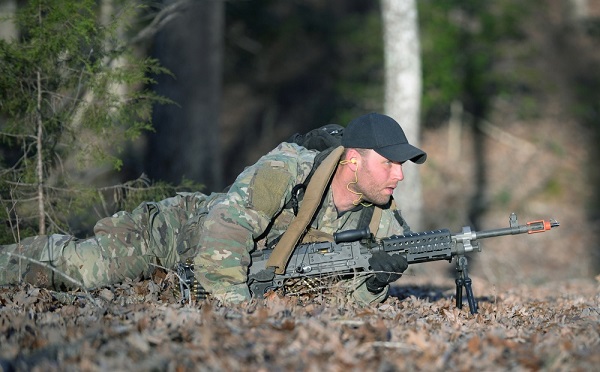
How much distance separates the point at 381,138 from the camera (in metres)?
6.29

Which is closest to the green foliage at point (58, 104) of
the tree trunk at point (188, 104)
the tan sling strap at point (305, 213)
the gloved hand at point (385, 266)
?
the tan sling strap at point (305, 213)

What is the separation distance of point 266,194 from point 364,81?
13.1 meters

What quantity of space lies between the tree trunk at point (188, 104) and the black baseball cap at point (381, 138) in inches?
207

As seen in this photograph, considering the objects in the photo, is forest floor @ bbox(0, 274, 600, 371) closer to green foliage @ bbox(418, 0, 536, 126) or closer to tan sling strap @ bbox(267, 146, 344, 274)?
tan sling strap @ bbox(267, 146, 344, 274)

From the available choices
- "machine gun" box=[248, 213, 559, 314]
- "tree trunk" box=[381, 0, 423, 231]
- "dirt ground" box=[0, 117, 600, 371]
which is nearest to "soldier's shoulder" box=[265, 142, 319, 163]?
"machine gun" box=[248, 213, 559, 314]

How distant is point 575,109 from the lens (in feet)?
62.5

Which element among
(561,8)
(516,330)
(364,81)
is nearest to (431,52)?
(364,81)

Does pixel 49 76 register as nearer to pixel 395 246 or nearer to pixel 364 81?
pixel 395 246

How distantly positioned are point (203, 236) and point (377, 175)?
4.89 feet

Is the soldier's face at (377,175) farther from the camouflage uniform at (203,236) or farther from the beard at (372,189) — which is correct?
the camouflage uniform at (203,236)

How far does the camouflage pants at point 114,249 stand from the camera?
248 inches

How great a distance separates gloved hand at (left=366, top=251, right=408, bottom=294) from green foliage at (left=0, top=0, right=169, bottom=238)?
2698mm

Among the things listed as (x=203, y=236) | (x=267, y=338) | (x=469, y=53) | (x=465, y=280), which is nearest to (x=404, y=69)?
(x=469, y=53)

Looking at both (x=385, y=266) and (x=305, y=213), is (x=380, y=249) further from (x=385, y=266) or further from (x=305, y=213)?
(x=305, y=213)
